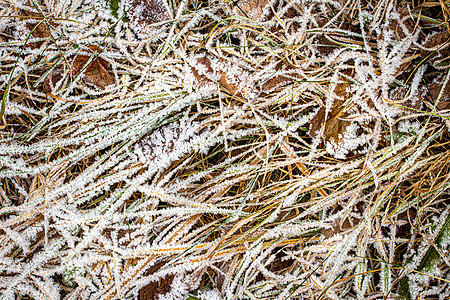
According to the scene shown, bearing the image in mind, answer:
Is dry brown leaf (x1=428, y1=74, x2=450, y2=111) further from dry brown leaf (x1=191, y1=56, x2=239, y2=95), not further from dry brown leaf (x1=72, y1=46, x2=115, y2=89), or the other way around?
dry brown leaf (x1=72, y1=46, x2=115, y2=89)

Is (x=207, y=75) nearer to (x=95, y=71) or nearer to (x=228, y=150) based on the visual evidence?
(x=228, y=150)

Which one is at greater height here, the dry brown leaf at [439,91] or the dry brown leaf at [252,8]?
the dry brown leaf at [252,8]

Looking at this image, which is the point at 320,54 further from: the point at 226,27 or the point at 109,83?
the point at 109,83

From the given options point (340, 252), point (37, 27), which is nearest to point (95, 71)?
point (37, 27)

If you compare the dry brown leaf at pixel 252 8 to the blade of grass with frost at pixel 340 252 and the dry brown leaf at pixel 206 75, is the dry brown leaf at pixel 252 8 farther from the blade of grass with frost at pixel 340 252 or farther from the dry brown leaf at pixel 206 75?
the blade of grass with frost at pixel 340 252


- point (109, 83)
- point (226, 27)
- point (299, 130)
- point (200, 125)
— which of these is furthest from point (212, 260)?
point (226, 27)

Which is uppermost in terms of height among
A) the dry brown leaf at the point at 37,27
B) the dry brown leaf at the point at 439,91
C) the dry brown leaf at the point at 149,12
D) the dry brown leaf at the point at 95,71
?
the dry brown leaf at the point at 37,27

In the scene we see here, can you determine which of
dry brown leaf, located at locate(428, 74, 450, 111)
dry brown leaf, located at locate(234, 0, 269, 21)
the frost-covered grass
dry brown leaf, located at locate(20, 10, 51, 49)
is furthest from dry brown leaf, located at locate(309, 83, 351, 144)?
dry brown leaf, located at locate(20, 10, 51, 49)

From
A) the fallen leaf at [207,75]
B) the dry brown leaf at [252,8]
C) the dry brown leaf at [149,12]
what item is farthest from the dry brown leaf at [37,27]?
the dry brown leaf at [252,8]

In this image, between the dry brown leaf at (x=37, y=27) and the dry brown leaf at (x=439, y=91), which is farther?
the dry brown leaf at (x=37, y=27)
